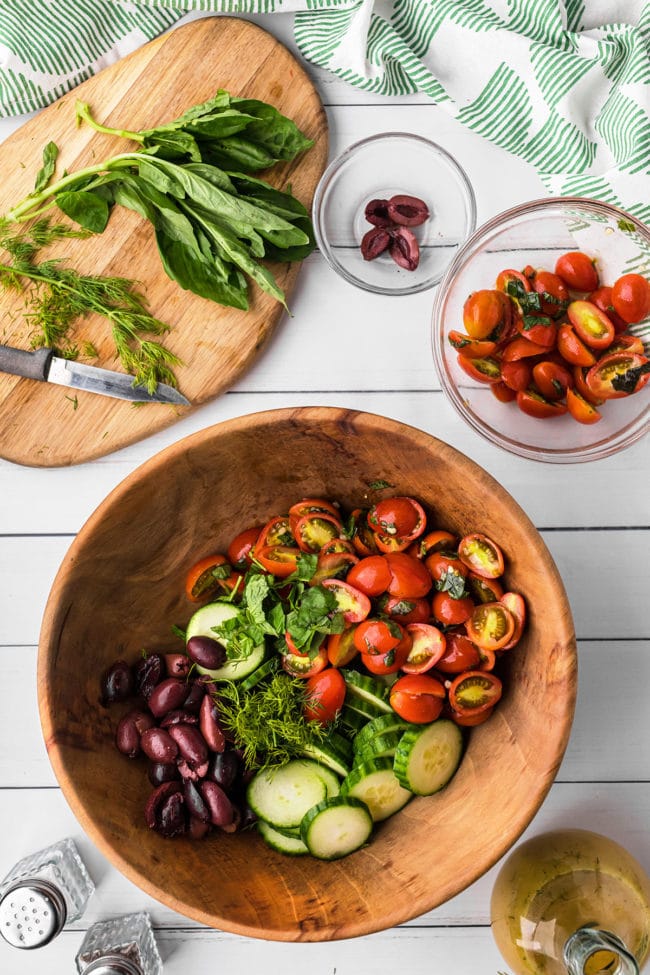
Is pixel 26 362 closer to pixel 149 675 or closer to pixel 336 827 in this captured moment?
pixel 149 675

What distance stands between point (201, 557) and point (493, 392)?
0.58m

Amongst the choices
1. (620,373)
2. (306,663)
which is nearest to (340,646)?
(306,663)

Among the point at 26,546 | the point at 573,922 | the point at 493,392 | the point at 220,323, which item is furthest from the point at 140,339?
the point at 573,922

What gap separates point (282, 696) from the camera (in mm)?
1329

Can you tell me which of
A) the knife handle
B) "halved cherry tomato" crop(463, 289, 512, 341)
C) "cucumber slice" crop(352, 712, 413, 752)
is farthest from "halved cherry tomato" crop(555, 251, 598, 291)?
the knife handle

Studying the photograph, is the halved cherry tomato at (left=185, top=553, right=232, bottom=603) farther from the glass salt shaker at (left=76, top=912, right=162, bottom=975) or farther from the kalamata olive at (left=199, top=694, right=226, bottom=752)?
the glass salt shaker at (left=76, top=912, right=162, bottom=975)

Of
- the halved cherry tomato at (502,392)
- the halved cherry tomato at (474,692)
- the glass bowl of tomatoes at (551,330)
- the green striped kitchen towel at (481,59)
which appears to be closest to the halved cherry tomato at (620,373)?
the glass bowl of tomatoes at (551,330)

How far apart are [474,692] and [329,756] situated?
0.25 m

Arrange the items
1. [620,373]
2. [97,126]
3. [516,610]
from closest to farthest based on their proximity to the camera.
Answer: [516,610] < [620,373] < [97,126]

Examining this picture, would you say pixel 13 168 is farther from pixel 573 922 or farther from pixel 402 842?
pixel 573 922

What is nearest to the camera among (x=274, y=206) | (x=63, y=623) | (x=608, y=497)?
(x=63, y=623)

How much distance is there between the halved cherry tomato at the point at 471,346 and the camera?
4.66 ft

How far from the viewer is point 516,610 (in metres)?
1.28

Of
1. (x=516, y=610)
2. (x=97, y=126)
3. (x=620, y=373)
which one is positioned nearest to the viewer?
(x=516, y=610)
